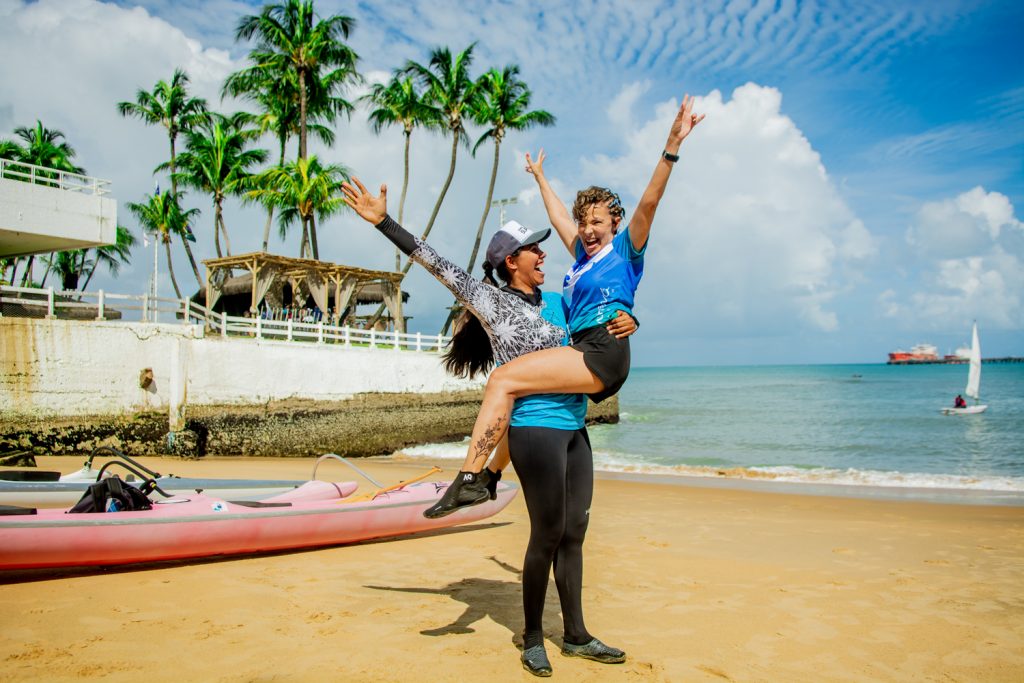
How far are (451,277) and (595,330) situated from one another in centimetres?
79

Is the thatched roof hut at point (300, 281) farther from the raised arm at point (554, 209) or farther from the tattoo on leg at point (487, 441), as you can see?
the tattoo on leg at point (487, 441)

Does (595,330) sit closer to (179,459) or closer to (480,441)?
(480,441)

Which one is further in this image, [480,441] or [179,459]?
[179,459]

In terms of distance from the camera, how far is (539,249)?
11.8 ft

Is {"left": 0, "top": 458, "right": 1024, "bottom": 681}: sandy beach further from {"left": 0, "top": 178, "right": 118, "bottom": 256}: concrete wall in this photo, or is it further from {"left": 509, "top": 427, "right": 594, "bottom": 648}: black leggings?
{"left": 0, "top": 178, "right": 118, "bottom": 256}: concrete wall

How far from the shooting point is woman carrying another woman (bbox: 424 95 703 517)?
3131 mm

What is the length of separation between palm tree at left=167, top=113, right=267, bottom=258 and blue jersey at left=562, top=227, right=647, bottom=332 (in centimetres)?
3239

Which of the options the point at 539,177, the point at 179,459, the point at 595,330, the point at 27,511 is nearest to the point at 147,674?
the point at 27,511

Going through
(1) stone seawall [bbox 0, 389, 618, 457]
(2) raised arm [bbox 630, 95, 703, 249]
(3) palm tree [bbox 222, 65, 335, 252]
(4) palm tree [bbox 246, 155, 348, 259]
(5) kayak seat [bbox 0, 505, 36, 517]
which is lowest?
(1) stone seawall [bbox 0, 389, 618, 457]

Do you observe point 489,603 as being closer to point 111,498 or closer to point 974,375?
point 111,498

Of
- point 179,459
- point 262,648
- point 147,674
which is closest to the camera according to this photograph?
point 147,674

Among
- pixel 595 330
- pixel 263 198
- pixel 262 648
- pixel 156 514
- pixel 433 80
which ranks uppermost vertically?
pixel 433 80

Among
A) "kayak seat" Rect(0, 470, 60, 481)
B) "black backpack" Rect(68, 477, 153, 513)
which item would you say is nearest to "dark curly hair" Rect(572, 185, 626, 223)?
"black backpack" Rect(68, 477, 153, 513)

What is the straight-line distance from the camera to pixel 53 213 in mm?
17438
